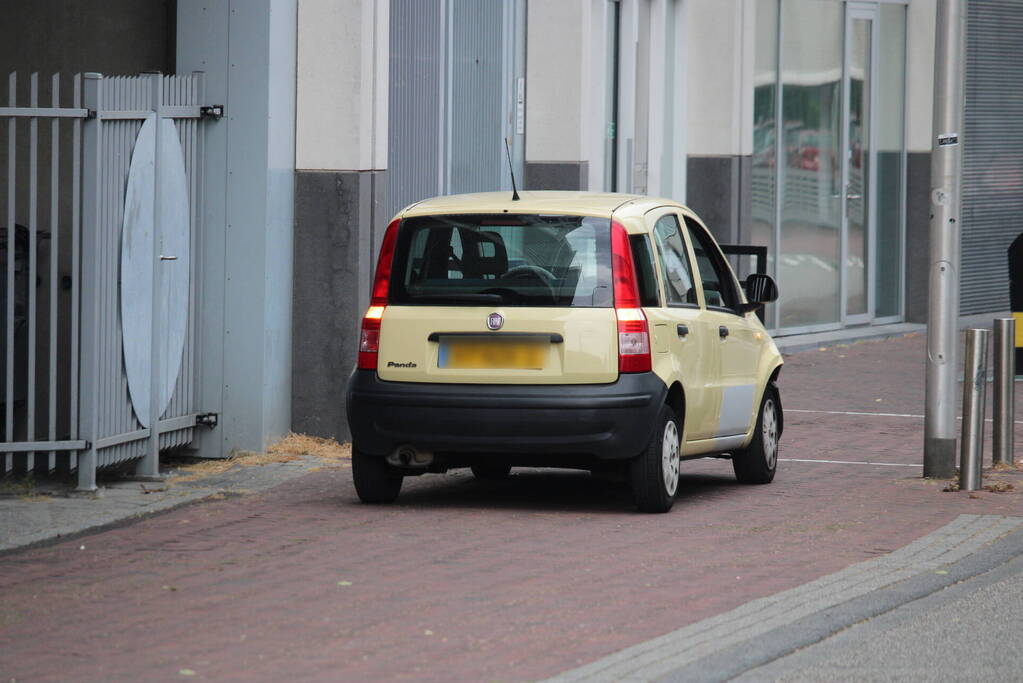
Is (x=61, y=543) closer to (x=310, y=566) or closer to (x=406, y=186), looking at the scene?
(x=310, y=566)

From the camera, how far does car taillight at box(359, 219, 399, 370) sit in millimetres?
9688

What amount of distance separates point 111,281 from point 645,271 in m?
3.04

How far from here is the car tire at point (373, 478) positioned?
9.92 m

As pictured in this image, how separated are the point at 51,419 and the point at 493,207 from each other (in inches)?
108

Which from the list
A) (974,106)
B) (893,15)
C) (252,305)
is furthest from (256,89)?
(974,106)

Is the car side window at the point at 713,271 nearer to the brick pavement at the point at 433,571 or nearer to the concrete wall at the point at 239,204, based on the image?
the brick pavement at the point at 433,571

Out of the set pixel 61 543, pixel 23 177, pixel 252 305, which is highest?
pixel 23 177

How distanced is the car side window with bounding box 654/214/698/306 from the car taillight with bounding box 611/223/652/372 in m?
0.42

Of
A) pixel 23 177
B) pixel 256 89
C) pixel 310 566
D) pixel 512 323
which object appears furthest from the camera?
pixel 23 177

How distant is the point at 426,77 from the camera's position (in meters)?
14.5

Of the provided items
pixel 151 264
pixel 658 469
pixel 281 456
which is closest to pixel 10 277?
pixel 151 264

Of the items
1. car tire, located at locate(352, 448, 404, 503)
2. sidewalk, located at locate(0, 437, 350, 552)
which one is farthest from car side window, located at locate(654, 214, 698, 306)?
sidewalk, located at locate(0, 437, 350, 552)

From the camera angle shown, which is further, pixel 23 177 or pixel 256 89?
pixel 23 177

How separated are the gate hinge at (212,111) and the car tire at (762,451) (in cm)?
376
